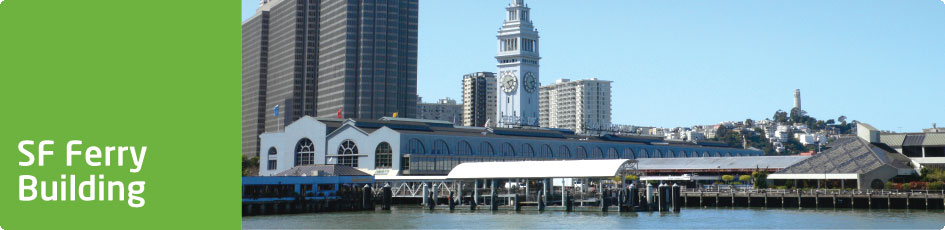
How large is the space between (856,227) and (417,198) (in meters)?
51.8

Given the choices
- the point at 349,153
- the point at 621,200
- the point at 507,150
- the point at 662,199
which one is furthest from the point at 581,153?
the point at 621,200

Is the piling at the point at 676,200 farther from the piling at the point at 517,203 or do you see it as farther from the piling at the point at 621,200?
the piling at the point at 517,203

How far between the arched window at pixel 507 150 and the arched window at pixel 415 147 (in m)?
14.4

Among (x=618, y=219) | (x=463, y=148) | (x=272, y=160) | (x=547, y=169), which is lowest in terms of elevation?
(x=618, y=219)

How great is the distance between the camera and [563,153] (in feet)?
509

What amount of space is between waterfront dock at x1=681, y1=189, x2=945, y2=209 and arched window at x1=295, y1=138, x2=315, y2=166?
183 ft

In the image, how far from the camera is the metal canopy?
9125 cm

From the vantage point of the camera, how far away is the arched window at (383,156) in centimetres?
13250

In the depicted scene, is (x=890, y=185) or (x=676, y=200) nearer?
(x=676, y=200)

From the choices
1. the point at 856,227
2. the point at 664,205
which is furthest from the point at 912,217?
the point at 664,205

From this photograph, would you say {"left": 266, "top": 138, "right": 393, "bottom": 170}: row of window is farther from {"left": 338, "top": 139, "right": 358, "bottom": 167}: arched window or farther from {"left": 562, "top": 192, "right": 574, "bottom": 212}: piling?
{"left": 562, "top": 192, "right": 574, "bottom": 212}: piling

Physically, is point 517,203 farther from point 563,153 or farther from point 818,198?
point 563,153

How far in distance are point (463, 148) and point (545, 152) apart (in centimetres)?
1719

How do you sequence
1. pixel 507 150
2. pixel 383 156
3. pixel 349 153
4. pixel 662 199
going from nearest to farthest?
pixel 662 199 < pixel 383 156 < pixel 349 153 < pixel 507 150
